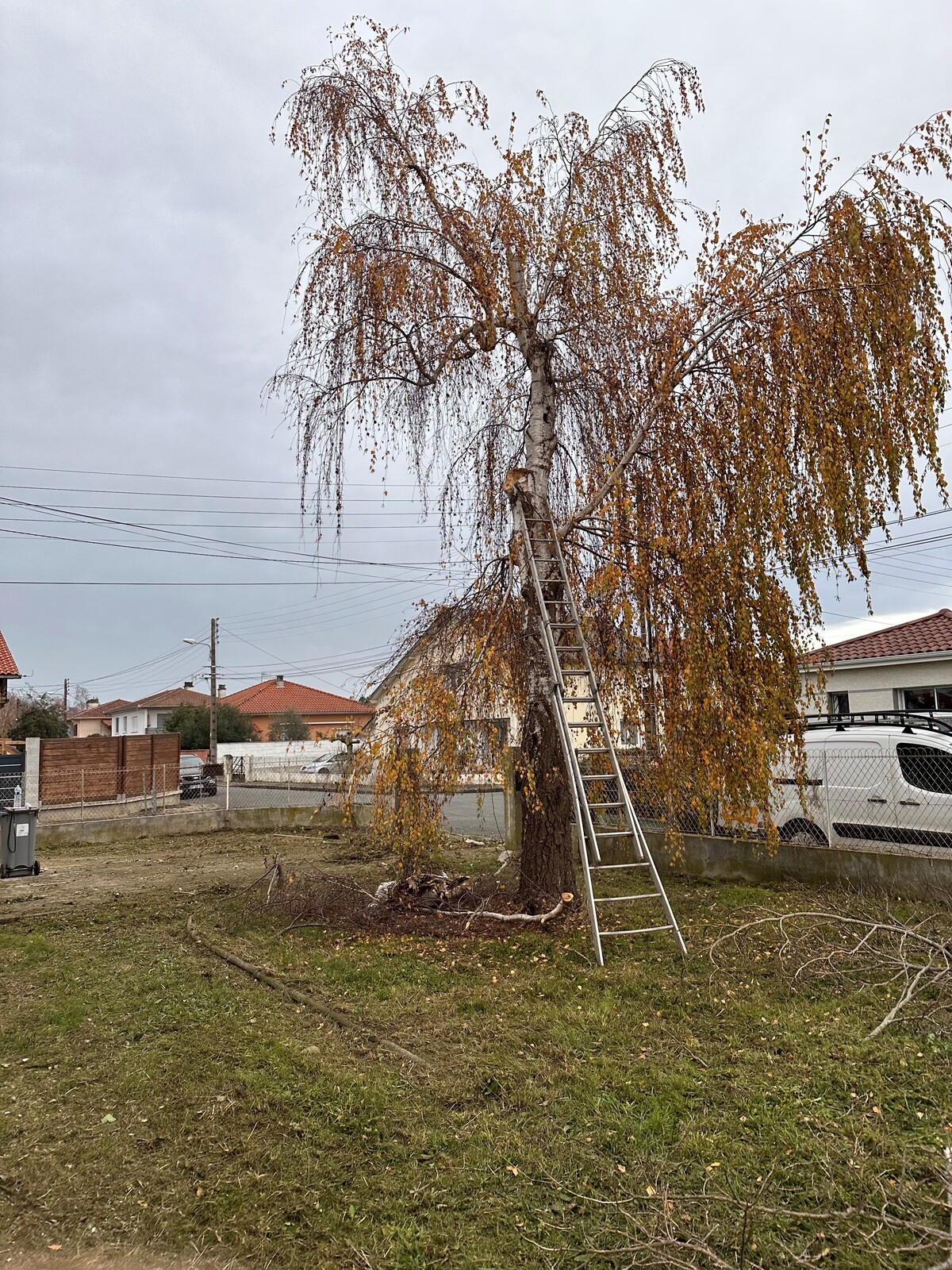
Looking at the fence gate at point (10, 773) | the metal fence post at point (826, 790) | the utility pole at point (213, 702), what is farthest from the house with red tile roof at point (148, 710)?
the metal fence post at point (826, 790)

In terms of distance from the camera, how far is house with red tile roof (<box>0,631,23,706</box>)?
24.8 meters

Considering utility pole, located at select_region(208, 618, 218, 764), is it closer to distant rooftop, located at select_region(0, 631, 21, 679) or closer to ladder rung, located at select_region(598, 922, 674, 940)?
distant rooftop, located at select_region(0, 631, 21, 679)

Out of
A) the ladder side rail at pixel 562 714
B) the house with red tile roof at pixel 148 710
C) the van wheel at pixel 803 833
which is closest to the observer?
the ladder side rail at pixel 562 714

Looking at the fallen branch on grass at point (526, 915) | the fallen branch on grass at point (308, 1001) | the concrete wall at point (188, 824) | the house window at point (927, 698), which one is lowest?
the fallen branch on grass at point (308, 1001)

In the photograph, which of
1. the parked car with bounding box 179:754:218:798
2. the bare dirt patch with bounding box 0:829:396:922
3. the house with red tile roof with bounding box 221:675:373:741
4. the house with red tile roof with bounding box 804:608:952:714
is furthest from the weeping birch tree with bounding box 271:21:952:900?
the house with red tile roof with bounding box 221:675:373:741

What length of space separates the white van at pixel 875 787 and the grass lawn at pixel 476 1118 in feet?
12.3

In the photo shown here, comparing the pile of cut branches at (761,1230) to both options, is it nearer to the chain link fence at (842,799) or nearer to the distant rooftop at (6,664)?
the chain link fence at (842,799)

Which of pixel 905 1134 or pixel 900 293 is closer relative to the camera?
pixel 905 1134

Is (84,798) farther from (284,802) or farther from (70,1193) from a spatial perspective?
(70,1193)

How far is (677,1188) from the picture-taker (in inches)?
131

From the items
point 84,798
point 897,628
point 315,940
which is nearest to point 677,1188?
point 315,940

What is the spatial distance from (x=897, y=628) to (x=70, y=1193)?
19323 millimetres

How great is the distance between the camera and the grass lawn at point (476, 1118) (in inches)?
122

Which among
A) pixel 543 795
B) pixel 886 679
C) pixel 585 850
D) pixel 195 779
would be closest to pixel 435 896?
pixel 543 795
